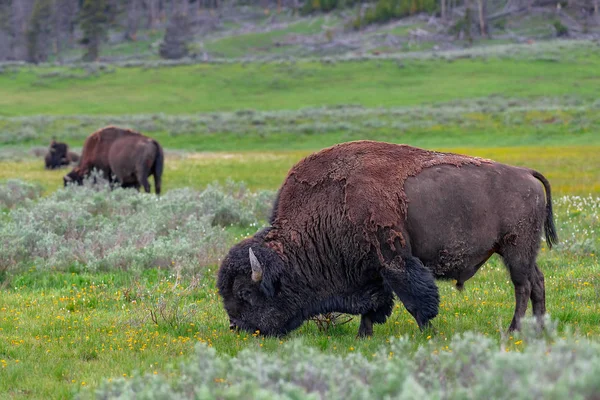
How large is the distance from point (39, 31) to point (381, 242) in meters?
93.5

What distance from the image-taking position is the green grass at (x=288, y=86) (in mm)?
56094

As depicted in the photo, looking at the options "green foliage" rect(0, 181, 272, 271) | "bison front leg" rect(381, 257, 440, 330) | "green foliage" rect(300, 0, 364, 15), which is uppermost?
"bison front leg" rect(381, 257, 440, 330)

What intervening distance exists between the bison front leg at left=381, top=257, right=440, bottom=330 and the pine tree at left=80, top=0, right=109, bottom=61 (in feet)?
279

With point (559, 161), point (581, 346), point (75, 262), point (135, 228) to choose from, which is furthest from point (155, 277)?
point (559, 161)

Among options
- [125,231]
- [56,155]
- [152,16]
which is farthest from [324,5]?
[125,231]

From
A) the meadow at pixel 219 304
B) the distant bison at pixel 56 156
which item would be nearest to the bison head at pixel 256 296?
the meadow at pixel 219 304

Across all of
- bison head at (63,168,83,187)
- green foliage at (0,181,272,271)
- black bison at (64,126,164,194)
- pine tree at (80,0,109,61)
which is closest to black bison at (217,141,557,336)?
green foliage at (0,181,272,271)

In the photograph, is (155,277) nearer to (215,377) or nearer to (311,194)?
(311,194)

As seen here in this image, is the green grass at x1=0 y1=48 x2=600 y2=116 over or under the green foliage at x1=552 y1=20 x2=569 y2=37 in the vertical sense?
under

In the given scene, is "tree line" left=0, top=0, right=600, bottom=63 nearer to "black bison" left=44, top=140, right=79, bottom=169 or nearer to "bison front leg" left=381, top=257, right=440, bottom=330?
"black bison" left=44, top=140, right=79, bottom=169

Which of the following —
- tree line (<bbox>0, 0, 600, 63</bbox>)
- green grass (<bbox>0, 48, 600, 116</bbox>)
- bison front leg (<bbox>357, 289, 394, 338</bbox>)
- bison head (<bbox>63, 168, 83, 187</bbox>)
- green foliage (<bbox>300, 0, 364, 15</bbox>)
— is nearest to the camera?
bison front leg (<bbox>357, 289, 394, 338</bbox>)

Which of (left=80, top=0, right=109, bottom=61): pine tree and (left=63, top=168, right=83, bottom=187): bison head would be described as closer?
(left=63, top=168, right=83, bottom=187): bison head

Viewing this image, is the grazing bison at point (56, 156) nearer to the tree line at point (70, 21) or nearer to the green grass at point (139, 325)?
the green grass at point (139, 325)

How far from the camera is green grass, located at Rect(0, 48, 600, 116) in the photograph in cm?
5609
